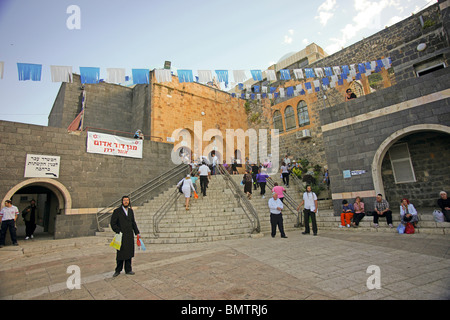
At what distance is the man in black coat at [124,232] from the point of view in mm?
4371

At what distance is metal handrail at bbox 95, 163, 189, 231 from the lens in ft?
36.1

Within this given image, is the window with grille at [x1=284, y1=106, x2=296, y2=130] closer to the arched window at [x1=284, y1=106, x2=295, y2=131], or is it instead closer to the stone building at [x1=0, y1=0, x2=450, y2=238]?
the arched window at [x1=284, y1=106, x2=295, y2=131]

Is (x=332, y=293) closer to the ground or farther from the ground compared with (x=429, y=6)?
closer to the ground

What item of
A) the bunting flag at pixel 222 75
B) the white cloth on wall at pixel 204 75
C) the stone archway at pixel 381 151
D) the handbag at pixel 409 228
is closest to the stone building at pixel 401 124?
the stone archway at pixel 381 151

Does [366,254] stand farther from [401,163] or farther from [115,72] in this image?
[115,72]

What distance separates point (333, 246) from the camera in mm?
6027

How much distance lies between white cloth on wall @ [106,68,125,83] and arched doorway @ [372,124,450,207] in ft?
33.6

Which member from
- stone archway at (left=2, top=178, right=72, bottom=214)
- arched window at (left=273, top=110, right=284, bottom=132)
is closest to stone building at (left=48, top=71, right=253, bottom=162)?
arched window at (left=273, top=110, right=284, bottom=132)

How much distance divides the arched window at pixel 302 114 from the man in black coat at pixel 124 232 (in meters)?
14.8

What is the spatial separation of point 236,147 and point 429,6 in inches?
Result: 575

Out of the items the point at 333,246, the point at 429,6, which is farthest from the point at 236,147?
the point at 333,246

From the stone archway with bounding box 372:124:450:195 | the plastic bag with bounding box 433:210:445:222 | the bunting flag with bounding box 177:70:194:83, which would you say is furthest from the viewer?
the bunting flag with bounding box 177:70:194:83

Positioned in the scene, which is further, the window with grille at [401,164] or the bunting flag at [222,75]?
the bunting flag at [222,75]

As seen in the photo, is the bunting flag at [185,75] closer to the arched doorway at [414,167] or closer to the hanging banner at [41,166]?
the hanging banner at [41,166]
